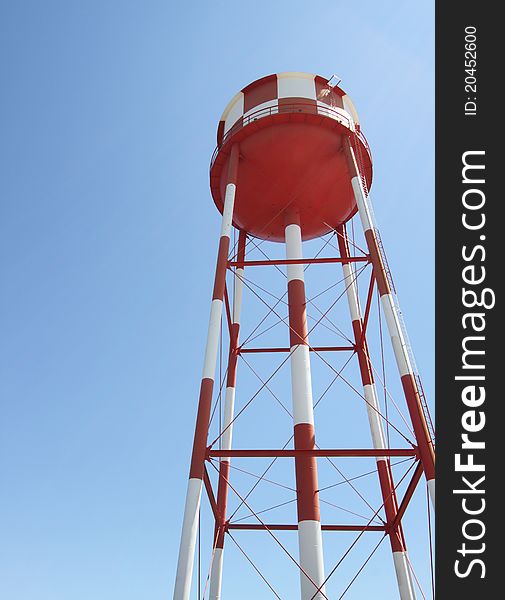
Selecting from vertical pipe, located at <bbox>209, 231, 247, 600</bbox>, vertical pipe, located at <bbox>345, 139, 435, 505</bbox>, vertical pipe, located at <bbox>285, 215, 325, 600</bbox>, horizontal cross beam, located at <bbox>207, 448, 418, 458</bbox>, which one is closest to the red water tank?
vertical pipe, located at <bbox>285, 215, 325, 600</bbox>

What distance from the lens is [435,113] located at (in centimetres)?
755

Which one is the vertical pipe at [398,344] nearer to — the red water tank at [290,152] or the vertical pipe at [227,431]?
the red water tank at [290,152]

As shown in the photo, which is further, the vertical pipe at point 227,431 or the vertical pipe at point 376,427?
the vertical pipe at point 227,431

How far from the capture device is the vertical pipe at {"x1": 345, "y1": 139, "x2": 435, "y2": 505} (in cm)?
→ 955

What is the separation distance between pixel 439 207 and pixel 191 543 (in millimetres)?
6364

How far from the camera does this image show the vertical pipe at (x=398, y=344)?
31.3 feet

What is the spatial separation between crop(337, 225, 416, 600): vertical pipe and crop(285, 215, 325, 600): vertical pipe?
4.96 feet

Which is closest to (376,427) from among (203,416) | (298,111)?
(203,416)

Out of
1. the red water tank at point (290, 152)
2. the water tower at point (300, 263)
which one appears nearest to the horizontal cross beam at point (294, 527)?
the water tower at point (300, 263)

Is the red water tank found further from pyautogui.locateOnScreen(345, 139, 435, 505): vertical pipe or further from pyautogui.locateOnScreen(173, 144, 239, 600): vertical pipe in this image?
A: pyautogui.locateOnScreen(345, 139, 435, 505): vertical pipe

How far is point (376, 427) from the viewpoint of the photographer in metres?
13.2

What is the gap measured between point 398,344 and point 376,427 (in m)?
3.37

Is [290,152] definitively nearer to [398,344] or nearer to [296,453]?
[398,344]

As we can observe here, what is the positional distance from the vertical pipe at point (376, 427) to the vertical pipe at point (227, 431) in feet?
9.17
